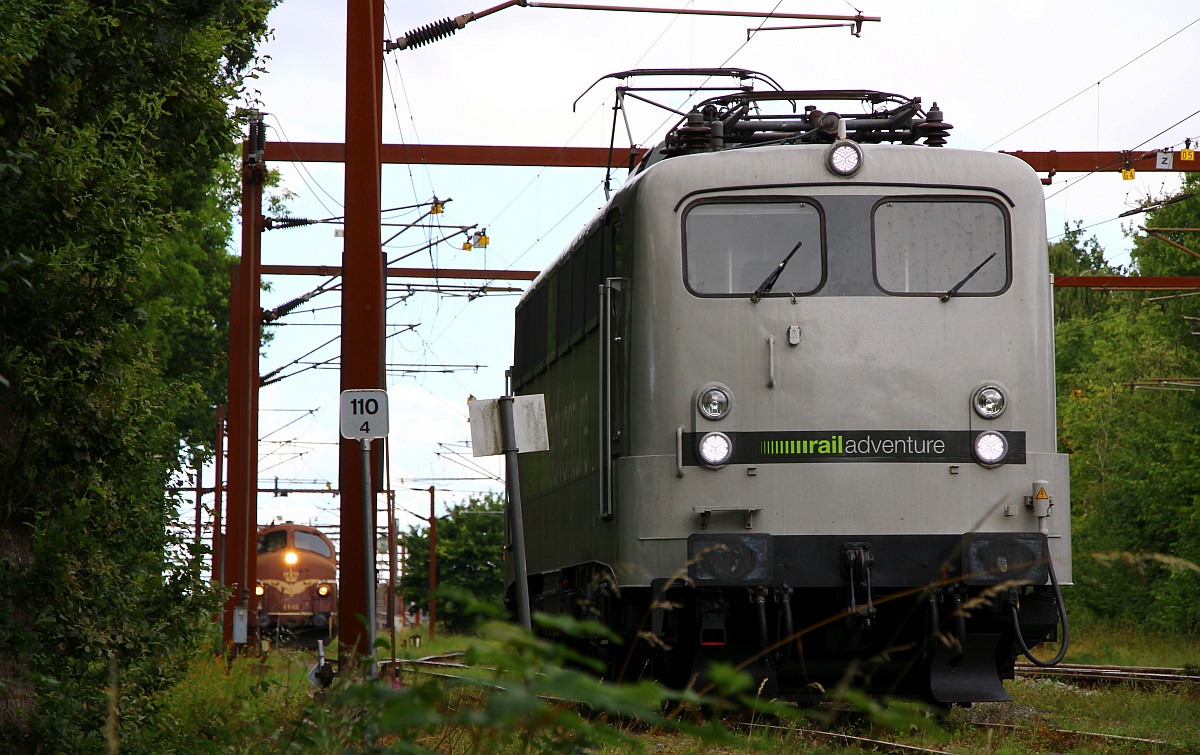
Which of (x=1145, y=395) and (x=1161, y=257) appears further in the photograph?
(x=1161, y=257)

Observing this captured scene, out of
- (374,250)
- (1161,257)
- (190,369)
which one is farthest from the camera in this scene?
(1161,257)

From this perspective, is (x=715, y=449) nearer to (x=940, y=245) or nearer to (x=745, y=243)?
(x=745, y=243)

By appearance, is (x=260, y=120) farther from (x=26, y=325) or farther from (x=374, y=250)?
(x=26, y=325)

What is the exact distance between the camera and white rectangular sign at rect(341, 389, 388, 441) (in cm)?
1200

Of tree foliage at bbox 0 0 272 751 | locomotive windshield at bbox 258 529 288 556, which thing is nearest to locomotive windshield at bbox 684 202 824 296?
tree foliage at bbox 0 0 272 751

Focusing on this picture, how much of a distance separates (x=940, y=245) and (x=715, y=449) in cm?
206

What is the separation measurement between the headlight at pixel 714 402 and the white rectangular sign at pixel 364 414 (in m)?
3.07

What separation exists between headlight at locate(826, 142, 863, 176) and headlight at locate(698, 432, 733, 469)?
76.4 inches

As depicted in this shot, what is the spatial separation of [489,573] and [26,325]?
57.1 metres

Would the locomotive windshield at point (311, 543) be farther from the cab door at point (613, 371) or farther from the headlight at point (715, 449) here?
the headlight at point (715, 449)

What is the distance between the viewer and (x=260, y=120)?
23.1 m

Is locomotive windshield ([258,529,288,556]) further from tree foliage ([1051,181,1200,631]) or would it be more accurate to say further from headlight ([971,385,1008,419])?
headlight ([971,385,1008,419])

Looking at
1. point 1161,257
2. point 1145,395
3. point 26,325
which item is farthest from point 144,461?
point 1161,257

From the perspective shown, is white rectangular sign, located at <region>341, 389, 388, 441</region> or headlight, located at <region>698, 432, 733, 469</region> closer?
headlight, located at <region>698, 432, 733, 469</region>
